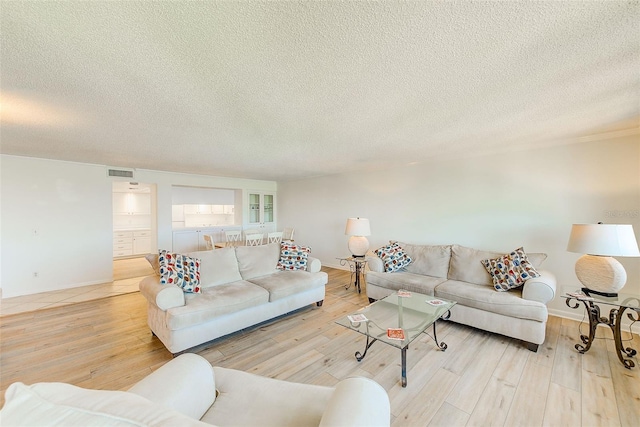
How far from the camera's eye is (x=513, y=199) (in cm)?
346

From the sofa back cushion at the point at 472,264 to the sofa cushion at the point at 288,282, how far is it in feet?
6.01

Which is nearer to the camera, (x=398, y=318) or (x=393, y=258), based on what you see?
(x=398, y=318)

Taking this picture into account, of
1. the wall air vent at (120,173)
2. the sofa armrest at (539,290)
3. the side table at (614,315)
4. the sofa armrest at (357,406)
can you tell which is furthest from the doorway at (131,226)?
the side table at (614,315)

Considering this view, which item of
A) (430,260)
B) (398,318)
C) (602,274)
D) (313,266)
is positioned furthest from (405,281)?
(602,274)

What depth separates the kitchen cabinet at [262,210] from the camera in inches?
276

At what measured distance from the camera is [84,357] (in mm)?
2322

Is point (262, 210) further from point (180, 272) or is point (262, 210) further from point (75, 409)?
A: point (75, 409)

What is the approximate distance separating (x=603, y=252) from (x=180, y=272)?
4.10 meters

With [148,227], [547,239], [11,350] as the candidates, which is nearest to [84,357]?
[11,350]

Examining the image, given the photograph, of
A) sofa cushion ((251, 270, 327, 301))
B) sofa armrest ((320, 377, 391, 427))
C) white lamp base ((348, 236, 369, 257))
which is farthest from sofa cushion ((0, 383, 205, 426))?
Result: white lamp base ((348, 236, 369, 257))

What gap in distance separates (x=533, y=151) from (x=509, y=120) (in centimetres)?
139

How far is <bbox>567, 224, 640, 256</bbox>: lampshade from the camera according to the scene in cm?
219

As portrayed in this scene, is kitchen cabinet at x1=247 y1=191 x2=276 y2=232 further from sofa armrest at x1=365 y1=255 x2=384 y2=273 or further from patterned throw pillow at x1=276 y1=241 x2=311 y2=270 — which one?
sofa armrest at x1=365 y1=255 x2=384 y2=273

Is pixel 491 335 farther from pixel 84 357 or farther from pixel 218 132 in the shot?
pixel 84 357
